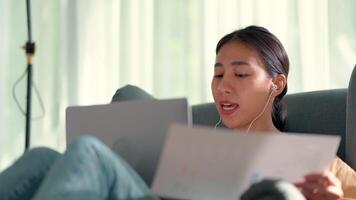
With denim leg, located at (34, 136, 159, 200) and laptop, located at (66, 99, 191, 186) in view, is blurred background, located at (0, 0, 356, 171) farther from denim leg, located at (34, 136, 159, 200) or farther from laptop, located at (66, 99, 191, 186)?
denim leg, located at (34, 136, 159, 200)

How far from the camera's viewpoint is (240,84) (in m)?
1.57

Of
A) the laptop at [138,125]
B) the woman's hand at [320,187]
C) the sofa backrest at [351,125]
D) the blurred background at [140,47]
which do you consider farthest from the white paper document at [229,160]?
the blurred background at [140,47]

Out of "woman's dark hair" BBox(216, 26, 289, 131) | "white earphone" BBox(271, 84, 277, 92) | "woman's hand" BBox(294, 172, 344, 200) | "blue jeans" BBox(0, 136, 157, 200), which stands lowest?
"woman's hand" BBox(294, 172, 344, 200)

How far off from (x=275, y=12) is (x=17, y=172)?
54.6 inches

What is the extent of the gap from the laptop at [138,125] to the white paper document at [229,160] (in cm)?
20

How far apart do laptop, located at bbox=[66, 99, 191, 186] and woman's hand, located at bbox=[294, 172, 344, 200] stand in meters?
0.30

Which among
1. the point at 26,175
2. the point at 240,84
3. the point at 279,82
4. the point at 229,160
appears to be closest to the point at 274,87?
the point at 279,82

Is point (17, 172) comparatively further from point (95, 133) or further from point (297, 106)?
point (297, 106)

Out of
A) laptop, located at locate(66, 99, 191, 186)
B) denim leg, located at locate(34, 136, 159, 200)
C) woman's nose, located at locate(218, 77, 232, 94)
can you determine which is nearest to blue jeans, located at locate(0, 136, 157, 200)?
denim leg, located at locate(34, 136, 159, 200)

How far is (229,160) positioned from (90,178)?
0.91 ft

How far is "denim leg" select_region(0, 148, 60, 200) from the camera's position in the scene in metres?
1.13

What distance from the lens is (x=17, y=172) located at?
3.81 feet

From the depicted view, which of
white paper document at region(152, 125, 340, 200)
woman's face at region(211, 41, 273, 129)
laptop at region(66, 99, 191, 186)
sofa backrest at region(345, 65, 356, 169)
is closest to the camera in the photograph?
A: white paper document at region(152, 125, 340, 200)

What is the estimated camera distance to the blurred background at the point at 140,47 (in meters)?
2.07
